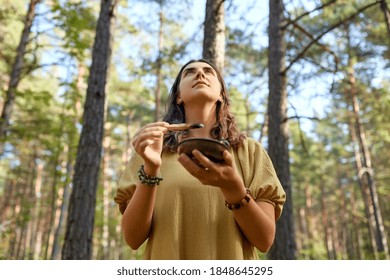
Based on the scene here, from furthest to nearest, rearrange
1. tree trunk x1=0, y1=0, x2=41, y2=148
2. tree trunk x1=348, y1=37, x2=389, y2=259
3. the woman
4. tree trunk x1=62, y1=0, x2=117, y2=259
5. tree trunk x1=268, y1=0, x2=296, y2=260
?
tree trunk x1=348, y1=37, x2=389, y2=259
tree trunk x1=0, y1=0, x2=41, y2=148
tree trunk x1=268, y1=0, x2=296, y2=260
tree trunk x1=62, y1=0, x2=117, y2=259
the woman

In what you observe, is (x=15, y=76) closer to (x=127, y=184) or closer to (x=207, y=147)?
(x=127, y=184)

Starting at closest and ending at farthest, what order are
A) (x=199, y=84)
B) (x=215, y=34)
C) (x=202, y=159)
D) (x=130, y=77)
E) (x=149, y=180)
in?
(x=202, y=159)
(x=149, y=180)
(x=199, y=84)
(x=215, y=34)
(x=130, y=77)

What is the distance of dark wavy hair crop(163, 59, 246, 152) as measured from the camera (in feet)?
5.23

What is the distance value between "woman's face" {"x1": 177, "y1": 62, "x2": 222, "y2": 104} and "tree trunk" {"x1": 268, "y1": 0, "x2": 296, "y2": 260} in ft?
15.2

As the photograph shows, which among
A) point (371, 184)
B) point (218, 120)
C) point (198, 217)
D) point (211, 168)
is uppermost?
point (371, 184)

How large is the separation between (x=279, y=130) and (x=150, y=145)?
536 centimetres

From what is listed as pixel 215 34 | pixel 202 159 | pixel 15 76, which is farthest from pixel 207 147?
pixel 15 76

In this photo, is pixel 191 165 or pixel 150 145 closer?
pixel 191 165

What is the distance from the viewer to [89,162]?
17.6ft

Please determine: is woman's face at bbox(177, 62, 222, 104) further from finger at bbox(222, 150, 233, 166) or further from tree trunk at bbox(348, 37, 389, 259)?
tree trunk at bbox(348, 37, 389, 259)

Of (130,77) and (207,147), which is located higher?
(130,77)

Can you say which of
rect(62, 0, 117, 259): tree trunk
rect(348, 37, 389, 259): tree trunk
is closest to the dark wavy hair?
rect(62, 0, 117, 259): tree trunk

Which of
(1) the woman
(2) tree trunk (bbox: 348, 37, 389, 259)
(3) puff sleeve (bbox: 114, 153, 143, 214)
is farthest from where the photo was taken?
(2) tree trunk (bbox: 348, 37, 389, 259)
